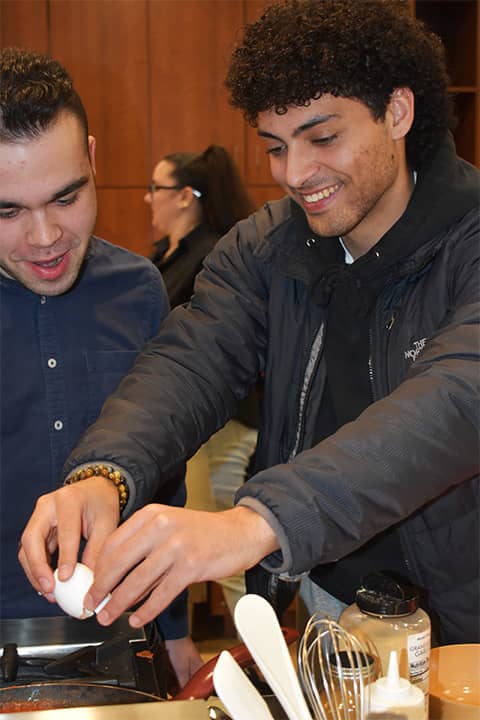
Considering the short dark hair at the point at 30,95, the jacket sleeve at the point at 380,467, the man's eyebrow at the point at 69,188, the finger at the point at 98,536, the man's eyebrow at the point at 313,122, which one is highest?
the short dark hair at the point at 30,95

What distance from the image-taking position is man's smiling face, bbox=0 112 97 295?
1224mm

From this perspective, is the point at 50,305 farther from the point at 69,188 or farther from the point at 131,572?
the point at 131,572

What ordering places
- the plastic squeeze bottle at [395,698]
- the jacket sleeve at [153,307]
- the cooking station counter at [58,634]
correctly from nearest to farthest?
the plastic squeeze bottle at [395,698] → the cooking station counter at [58,634] → the jacket sleeve at [153,307]

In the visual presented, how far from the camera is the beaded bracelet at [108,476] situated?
1.08 m

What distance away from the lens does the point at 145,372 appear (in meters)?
1.27

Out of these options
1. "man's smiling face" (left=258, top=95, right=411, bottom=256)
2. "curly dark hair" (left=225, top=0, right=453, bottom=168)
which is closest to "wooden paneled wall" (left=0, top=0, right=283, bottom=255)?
"curly dark hair" (left=225, top=0, right=453, bottom=168)

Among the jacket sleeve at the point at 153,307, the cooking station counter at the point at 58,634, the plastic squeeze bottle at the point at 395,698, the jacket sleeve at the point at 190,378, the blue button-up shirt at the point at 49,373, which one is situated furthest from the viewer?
the jacket sleeve at the point at 153,307

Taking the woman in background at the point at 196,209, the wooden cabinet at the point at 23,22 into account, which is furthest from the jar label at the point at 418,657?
the wooden cabinet at the point at 23,22

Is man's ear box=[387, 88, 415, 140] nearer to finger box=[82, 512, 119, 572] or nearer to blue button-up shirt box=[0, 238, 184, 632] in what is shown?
blue button-up shirt box=[0, 238, 184, 632]

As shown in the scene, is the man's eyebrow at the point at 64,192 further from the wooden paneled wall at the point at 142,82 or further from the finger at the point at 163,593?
the wooden paneled wall at the point at 142,82

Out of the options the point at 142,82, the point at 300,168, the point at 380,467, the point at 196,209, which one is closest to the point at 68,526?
the point at 380,467

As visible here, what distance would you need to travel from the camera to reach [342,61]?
48.2 inches

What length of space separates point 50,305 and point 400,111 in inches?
24.8

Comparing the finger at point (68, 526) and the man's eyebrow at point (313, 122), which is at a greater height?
the man's eyebrow at point (313, 122)
